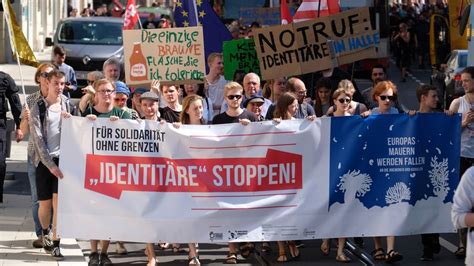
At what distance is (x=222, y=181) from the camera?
37.1ft

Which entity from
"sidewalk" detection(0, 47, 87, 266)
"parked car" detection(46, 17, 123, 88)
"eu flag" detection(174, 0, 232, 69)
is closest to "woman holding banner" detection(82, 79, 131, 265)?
"sidewalk" detection(0, 47, 87, 266)

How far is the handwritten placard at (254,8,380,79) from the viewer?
15.4 m

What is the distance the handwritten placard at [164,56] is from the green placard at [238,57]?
1.20 metres

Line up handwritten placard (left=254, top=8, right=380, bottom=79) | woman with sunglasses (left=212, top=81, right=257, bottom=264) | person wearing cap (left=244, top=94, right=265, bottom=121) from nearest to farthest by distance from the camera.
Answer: woman with sunglasses (left=212, top=81, right=257, bottom=264)
person wearing cap (left=244, top=94, right=265, bottom=121)
handwritten placard (left=254, top=8, right=380, bottom=79)

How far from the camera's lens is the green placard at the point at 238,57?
53.6 feet

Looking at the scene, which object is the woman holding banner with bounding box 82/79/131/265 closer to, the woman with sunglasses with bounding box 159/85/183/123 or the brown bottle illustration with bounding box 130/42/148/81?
the woman with sunglasses with bounding box 159/85/183/123

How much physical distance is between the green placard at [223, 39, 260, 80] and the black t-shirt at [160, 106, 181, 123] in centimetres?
355

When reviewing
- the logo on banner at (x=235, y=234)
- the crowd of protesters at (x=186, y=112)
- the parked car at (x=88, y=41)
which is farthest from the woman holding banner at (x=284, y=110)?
the parked car at (x=88, y=41)

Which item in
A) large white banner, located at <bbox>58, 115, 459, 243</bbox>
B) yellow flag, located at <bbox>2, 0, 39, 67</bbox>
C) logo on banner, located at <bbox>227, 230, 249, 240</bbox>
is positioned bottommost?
logo on banner, located at <bbox>227, 230, 249, 240</bbox>

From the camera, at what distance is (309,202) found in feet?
37.5

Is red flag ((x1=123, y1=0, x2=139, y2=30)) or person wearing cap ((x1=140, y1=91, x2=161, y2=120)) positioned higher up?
red flag ((x1=123, y1=0, x2=139, y2=30))

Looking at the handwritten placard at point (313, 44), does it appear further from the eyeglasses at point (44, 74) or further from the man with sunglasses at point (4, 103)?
the eyeglasses at point (44, 74)

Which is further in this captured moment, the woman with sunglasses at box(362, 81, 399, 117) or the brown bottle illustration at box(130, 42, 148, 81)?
the brown bottle illustration at box(130, 42, 148, 81)

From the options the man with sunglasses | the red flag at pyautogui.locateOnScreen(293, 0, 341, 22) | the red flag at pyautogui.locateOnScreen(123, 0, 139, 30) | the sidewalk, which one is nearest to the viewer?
the sidewalk
